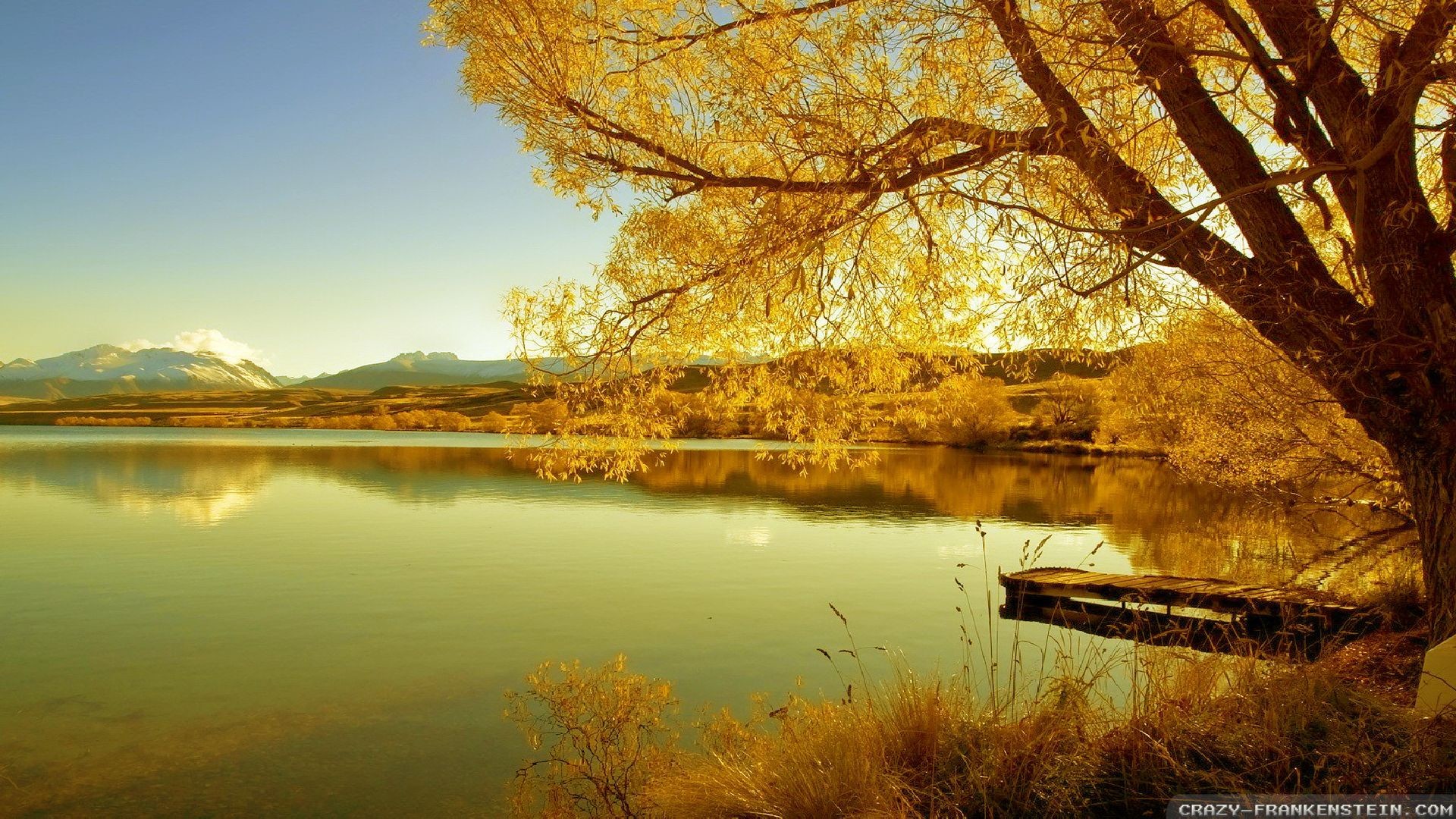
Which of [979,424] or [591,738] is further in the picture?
[979,424]

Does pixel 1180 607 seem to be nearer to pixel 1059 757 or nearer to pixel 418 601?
pixel 1059 757

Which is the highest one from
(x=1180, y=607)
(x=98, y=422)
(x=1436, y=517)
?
(x=1436, y=517)

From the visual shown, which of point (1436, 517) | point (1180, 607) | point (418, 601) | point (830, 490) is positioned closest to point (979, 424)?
point (830, 490)

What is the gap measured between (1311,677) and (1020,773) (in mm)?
1916

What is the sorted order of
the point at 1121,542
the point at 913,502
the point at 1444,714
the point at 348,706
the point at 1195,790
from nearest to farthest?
the point at 1195,790, the point at 1444,714, the point at 348,706, the point at 1121,542, the point at 913,502

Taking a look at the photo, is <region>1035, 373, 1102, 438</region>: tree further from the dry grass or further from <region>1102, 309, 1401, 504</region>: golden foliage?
the dry grass

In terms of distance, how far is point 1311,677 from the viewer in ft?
15.1

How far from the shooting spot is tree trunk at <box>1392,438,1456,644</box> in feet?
15.1

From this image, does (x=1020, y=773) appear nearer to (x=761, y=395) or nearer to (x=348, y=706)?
(x=761, y=395)

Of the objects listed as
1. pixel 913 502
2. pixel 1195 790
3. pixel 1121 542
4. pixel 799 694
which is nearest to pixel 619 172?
pixel 799 694

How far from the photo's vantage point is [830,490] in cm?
2523

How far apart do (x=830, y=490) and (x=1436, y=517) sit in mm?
20640

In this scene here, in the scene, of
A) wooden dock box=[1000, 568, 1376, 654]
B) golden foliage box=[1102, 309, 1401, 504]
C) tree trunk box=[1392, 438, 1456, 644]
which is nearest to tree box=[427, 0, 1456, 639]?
tree trunk box=[1392, 438, 1456, 644]

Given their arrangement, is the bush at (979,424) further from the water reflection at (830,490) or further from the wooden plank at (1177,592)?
the wooden plank at (1177,592)
